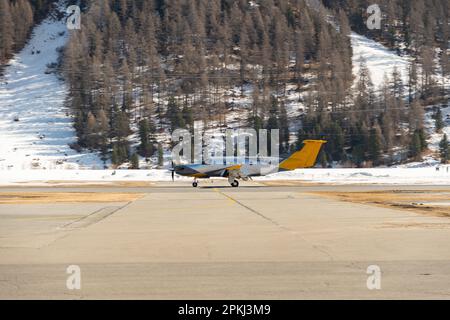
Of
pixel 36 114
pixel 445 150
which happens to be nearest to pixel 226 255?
pixel 445 150

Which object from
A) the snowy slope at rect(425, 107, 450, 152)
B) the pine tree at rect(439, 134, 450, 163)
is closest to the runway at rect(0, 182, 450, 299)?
the pine tree at rect(439, 134, 450, 163)

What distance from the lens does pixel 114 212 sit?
29359 millimetres

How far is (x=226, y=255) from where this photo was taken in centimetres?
1489


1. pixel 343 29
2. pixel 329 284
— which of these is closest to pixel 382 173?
pixel 329 284

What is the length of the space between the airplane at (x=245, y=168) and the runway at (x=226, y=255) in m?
34.5

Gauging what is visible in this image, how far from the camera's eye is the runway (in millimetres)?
10688

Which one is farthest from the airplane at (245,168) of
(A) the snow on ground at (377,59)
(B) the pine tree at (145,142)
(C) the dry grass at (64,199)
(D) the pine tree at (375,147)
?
(A) the snow on ground at (377,59)

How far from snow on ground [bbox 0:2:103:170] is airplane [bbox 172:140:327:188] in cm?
6003

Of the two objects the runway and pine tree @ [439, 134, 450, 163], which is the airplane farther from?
pine tree @ [439, 134, 450, 163]

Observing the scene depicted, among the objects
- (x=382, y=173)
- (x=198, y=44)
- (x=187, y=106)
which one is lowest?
(x=382, y=173)

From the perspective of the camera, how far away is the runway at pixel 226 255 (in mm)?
10688

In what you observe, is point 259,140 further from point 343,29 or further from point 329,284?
point 329,284

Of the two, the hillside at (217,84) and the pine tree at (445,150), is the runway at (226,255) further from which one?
the hillside at (217,84)

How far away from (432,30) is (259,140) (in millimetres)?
89294
